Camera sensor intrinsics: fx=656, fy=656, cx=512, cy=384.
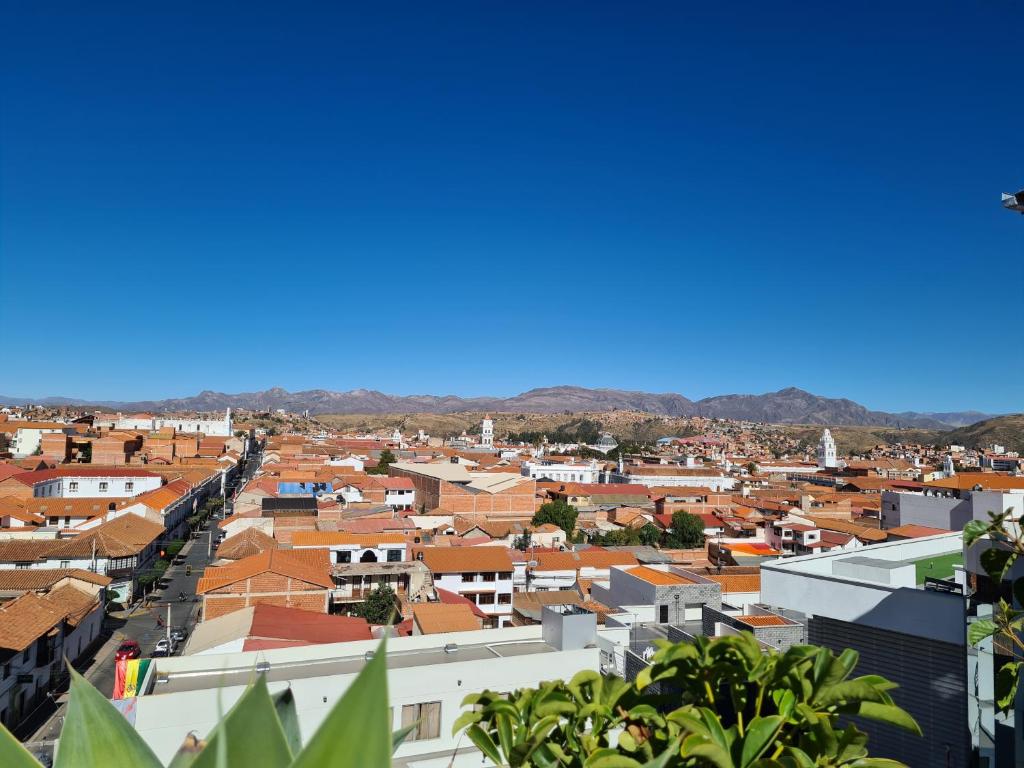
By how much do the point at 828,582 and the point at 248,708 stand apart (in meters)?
5.32

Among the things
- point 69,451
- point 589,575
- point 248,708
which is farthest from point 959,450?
point 248,708

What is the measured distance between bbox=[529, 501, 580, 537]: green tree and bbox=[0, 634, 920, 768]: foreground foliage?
33727 millimetres

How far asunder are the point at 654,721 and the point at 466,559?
797 inches

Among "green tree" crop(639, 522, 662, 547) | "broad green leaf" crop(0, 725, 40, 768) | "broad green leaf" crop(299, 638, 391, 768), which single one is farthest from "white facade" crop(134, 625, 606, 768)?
"green tree" crop(639, 522, 662, 547)

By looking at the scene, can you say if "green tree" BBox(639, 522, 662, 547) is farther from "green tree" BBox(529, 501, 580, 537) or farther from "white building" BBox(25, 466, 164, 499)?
"white building" BBox(25, 466, 164, 499)

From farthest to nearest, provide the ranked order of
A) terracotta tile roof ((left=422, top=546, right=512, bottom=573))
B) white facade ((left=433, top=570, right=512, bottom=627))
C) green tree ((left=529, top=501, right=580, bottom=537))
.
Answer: green tree ((left=529, top=501, right=580, bottom=537))
terracotta tile roof ((left=422, top=546, right=512, bottom=573))
white facade ((left=433, top=570, right=512, bottom=627))

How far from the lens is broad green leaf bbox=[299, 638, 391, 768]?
0.86 m

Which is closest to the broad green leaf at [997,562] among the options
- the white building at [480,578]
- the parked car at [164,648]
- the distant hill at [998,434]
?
the parked car at [164,648]

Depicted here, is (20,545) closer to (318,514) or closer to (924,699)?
(318,514)

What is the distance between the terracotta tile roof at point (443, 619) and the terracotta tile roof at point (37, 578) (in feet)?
36.6

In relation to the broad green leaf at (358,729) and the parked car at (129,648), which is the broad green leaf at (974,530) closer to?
the broad green leaf at (358,729)

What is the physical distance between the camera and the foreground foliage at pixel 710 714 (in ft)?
7.75

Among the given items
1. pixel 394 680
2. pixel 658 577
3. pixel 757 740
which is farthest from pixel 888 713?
pixel 658 577

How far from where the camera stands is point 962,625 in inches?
175
